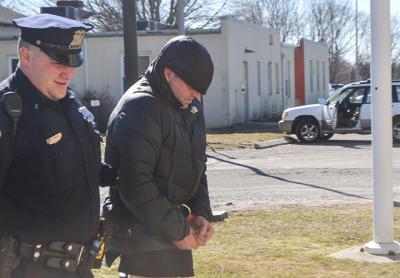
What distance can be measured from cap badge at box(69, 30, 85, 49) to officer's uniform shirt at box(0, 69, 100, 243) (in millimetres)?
253

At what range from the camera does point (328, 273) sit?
569cm

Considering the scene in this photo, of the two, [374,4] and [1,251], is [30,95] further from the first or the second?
[374,4]

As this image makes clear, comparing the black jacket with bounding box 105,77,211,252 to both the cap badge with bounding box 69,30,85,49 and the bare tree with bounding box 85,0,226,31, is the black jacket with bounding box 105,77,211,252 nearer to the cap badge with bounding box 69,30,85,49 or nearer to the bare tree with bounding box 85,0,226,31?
the cap badge with bounding box 69,30,85,49

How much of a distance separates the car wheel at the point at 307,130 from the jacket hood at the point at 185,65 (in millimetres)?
16940

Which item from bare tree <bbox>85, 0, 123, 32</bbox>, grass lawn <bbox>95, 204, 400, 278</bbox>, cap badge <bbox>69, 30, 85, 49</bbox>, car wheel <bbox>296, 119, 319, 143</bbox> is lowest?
grass lawn <bbox>95, 204, 400, 278</bbox>

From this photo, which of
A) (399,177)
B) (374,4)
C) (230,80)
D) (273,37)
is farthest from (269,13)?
(374,4)

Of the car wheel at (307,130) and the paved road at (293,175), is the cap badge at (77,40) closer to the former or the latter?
the paved road at (293,175)

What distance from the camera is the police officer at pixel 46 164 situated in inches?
109

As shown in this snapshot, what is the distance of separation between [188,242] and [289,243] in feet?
11.6

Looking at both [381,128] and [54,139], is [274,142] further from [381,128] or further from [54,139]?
[54,139]

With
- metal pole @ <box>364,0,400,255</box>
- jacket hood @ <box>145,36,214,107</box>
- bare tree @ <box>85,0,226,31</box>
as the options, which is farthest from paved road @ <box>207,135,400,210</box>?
bare tree @ <box>85,0,226,31</box>

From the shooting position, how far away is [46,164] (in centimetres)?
281

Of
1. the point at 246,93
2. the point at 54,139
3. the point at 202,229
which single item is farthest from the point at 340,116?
the point at 54,139

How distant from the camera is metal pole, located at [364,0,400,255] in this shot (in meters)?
6.24
